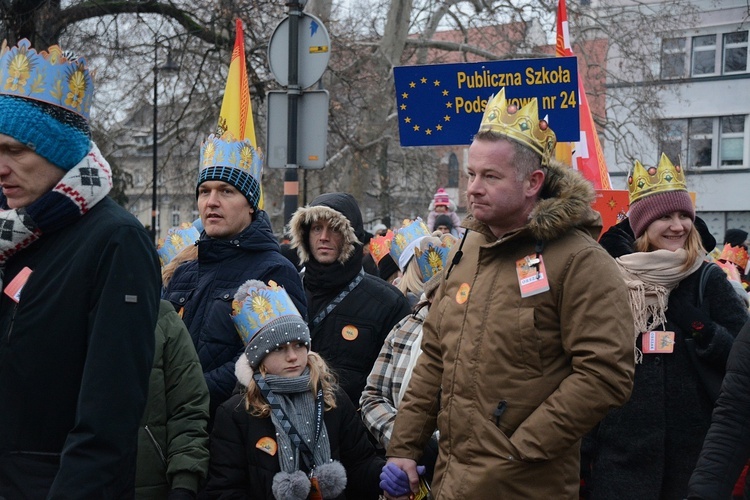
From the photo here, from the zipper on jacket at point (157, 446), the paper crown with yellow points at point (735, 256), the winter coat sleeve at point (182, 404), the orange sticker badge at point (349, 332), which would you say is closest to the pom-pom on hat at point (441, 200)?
the paper crown with yellow points at point (735, 256)

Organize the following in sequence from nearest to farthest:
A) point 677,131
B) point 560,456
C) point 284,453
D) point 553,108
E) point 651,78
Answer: point 560,456 → point 284,453 → point 553,108 → point 651,78 → point 677,131

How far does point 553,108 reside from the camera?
20.2 feet

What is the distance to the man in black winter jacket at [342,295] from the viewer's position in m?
5.18

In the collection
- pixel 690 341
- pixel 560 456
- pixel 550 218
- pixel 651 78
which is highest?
pixel 651 78

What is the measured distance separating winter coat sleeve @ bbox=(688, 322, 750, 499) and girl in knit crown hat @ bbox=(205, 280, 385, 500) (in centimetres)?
155

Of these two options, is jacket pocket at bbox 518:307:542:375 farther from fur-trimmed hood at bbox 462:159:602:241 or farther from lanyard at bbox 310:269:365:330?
lanyard at bbox 310:269:365:330

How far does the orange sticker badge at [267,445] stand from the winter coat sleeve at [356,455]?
14.6 inches

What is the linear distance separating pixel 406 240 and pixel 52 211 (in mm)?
4810

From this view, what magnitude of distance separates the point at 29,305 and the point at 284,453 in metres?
1.86

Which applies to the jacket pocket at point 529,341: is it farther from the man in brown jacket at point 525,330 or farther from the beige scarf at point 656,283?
the beige scarf at point 656,283

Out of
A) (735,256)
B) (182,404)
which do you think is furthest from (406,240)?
(735,256)

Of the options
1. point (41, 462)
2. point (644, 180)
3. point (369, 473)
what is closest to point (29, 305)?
point (41, 462)

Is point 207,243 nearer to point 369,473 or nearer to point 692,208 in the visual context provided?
point 369,473

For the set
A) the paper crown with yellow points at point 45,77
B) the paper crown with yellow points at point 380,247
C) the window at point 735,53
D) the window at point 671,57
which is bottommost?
the paper crown with yellow points at point 380,247
